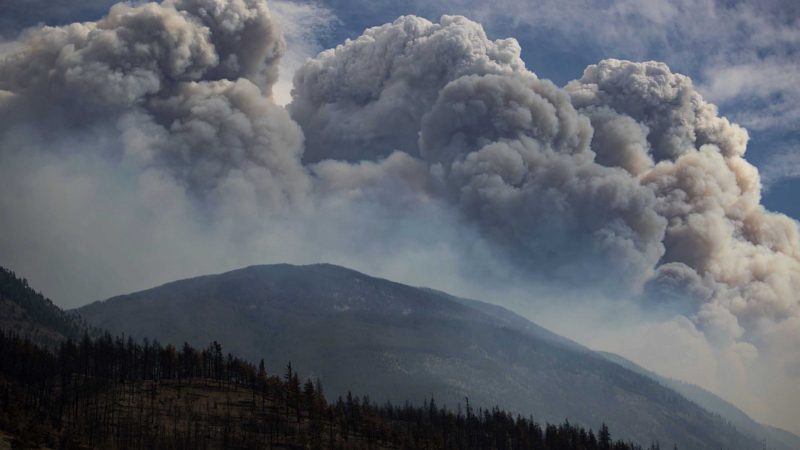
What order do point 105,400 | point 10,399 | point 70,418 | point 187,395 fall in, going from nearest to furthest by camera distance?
point 10,399
point 70,418
point 105,400
point 187,395

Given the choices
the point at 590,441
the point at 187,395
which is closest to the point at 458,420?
the point at 590,441

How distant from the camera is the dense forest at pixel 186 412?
127 metres

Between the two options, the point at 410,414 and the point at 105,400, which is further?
the point at 410,414

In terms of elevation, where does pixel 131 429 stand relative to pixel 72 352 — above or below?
below

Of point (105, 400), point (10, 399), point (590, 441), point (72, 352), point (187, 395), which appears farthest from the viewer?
point (590, 441)

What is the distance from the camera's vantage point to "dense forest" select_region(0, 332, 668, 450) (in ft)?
418

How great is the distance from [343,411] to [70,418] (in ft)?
162

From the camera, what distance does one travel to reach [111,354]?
163500 mm

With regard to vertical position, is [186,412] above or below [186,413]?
above

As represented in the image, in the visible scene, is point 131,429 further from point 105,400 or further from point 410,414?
point 410,414

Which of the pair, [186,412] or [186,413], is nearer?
[186,413]

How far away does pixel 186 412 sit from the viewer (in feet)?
465

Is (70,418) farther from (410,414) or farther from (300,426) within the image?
(410,414)

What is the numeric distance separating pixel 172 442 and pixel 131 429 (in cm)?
775
